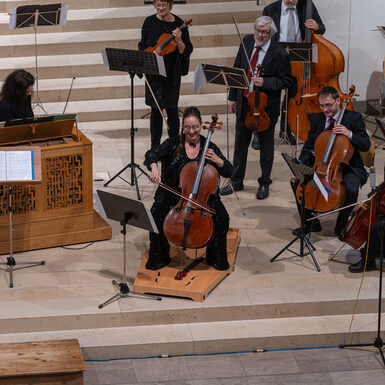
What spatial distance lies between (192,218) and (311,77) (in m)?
2.80

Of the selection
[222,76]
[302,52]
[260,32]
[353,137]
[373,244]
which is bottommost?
[373,244]

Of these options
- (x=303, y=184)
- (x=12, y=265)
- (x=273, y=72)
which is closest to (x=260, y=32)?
(x=273, y=72)

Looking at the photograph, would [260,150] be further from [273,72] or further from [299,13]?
[299,13]

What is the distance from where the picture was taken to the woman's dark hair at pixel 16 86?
618 cm

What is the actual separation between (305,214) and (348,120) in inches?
31.1

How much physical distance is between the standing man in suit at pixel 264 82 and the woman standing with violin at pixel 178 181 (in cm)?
102

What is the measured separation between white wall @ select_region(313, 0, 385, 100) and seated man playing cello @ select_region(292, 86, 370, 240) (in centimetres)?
294

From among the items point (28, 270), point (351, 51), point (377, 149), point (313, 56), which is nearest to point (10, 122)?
point (28, 270)

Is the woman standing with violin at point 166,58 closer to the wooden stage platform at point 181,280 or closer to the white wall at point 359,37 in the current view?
the wooden stage platform at point 181,280

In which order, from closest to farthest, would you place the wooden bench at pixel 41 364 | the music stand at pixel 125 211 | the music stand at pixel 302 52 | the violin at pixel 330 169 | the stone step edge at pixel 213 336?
1. the wooden bench at pixel 41 364
2. the music stand at pixel 125 211
3. the stone step edge at pixel 213 336
4. the violin at pixel 330 169
5. the music stand at pixel 302 52

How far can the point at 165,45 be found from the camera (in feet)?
24.0

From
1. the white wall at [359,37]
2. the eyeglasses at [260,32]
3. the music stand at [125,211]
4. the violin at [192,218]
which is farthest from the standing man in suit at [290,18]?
the music stand at [125,211]

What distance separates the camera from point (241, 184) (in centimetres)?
741

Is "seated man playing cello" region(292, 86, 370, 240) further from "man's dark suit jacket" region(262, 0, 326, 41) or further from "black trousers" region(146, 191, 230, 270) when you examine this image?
"man's dark suit jacket" region(262, 0, 326, 41)
